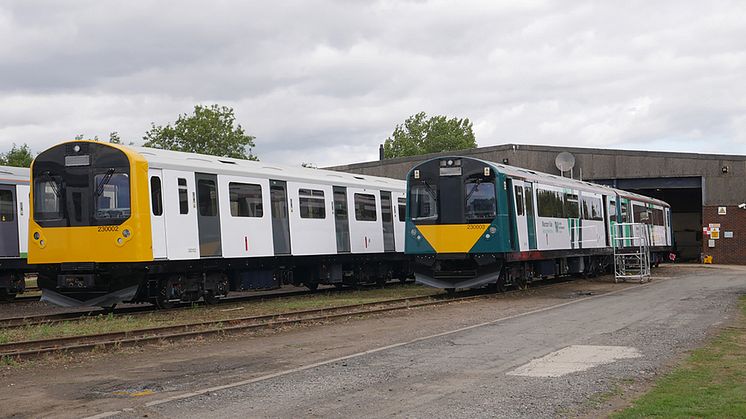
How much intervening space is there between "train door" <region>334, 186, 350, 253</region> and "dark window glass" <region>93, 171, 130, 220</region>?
7.13 meters

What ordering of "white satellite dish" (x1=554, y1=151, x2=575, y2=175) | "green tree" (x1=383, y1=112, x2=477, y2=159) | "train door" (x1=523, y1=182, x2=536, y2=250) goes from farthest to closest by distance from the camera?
"green tree" (x1=383, y1=112, x2=477, y2=159)
"white satellite dish" (x1=554, y1=151, x2=575, y2=175)
"train door" (x1=523, y1=182, x2=536, y2=250)

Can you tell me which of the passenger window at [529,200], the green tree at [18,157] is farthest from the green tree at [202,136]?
the passenger window at [529,200]

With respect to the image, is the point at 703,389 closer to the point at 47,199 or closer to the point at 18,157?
the point at 47,199

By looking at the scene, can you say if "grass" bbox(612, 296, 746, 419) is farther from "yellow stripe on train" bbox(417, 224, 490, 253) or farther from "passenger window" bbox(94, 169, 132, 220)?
"passenger window" bbox(94, 169, 132, 220)

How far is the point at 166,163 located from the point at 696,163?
30.3 metres

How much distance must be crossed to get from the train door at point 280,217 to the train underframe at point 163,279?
1.09ft

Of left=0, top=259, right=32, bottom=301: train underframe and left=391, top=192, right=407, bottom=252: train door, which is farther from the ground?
left=391, top=192, right=407, bottom=252: train door

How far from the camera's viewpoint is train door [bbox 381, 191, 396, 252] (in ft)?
80.3

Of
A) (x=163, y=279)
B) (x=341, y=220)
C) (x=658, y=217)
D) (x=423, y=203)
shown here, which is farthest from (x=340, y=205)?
(x=658, y=217)

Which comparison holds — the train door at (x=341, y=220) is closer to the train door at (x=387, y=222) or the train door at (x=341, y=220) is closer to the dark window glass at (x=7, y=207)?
the train door at (x=387, y=222)

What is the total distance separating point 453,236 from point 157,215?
24.5ft

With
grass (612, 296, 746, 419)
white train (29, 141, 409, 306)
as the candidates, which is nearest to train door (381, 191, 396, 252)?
white train (29, 141, 409, 306)

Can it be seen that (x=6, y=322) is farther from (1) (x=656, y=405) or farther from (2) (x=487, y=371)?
(1) (x=656, y=405)

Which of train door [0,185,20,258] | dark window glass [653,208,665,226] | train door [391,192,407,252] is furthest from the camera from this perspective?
dark window glass [653,208,665,226]
